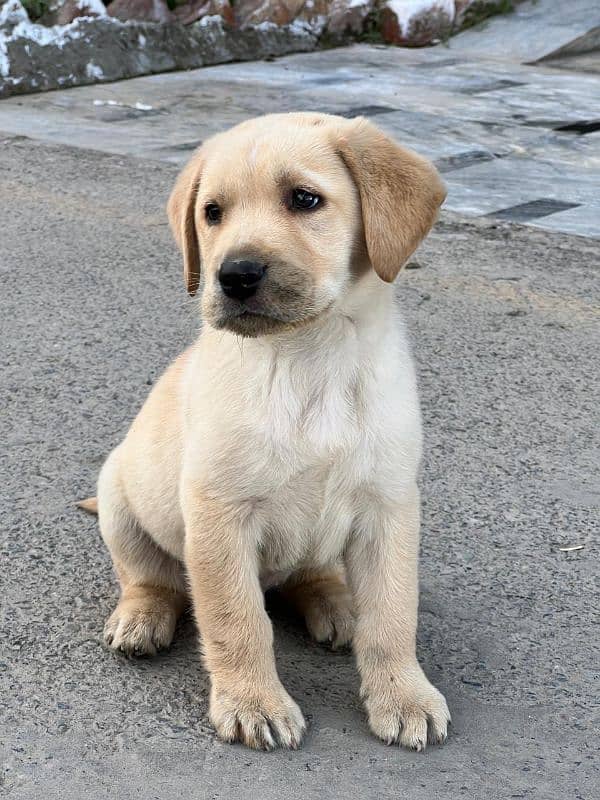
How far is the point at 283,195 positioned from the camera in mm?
2639

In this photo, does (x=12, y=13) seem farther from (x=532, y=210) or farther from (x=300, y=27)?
(x=532, y=210)

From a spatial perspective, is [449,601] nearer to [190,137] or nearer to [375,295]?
[375,295]

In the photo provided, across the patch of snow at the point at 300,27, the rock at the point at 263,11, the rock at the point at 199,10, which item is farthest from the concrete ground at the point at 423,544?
the patch of snow at the point at 300,27

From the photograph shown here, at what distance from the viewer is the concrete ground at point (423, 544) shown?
101 inches

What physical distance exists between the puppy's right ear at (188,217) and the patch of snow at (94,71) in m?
8.60

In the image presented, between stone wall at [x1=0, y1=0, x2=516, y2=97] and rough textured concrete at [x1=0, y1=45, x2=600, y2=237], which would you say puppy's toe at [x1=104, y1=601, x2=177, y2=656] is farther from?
stone wall at [x1=0, y1=0, x2=516, y2=97]

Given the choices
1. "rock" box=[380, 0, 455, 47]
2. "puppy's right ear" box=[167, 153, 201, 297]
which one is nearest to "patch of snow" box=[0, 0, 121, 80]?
"rock" box=[380, 0, 455, 47]

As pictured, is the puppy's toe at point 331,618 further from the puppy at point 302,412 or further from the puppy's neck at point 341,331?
the puppy's neck at point 341,331

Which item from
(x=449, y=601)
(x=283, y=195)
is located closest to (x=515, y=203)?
(x=449, y=601)

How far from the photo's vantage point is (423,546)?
11.6ft

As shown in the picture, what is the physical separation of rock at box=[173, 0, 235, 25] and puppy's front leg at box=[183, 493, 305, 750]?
998cm

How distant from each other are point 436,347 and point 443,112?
16.4 ft

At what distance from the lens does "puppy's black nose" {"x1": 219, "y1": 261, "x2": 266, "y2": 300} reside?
2.51 meters

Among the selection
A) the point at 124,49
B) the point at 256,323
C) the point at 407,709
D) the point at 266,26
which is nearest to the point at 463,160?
the point at 124,49
